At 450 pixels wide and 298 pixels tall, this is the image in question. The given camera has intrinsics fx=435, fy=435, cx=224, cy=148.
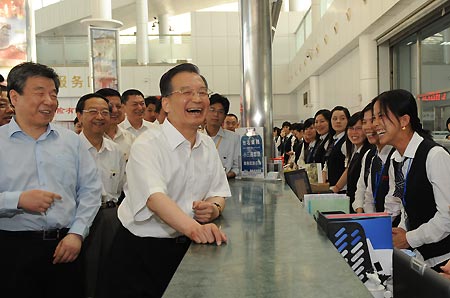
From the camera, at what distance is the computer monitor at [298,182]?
3.05 meters

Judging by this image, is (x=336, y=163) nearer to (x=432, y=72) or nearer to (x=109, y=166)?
(x=432, y=72)

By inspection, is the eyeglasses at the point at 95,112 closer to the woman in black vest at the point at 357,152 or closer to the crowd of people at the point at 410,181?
the crowd of people at the point at 410,181

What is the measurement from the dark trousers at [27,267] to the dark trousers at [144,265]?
17.4 inches

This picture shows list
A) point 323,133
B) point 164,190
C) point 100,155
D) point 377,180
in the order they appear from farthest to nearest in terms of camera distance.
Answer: point 323,133, point 100,155, point 377,180, point 164,190

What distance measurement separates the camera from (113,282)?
1664 millimetres

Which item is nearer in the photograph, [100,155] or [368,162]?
[100,155]

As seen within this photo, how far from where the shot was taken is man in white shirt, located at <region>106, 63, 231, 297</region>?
159cm

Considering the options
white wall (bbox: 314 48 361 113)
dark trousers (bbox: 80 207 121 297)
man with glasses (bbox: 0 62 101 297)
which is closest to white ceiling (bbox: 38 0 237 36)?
white wall (bbox: 314 48 361 113)

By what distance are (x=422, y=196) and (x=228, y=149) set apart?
1.86 meters

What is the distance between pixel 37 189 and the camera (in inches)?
73.9

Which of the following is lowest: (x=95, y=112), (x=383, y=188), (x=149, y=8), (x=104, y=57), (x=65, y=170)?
(x=383, y=188)

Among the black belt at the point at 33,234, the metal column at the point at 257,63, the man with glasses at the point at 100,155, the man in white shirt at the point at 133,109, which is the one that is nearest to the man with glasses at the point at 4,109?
the man with glasses at the point at 100,155

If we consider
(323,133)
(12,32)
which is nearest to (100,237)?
(323,133)

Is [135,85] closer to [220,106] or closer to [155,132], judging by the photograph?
[220,106]
